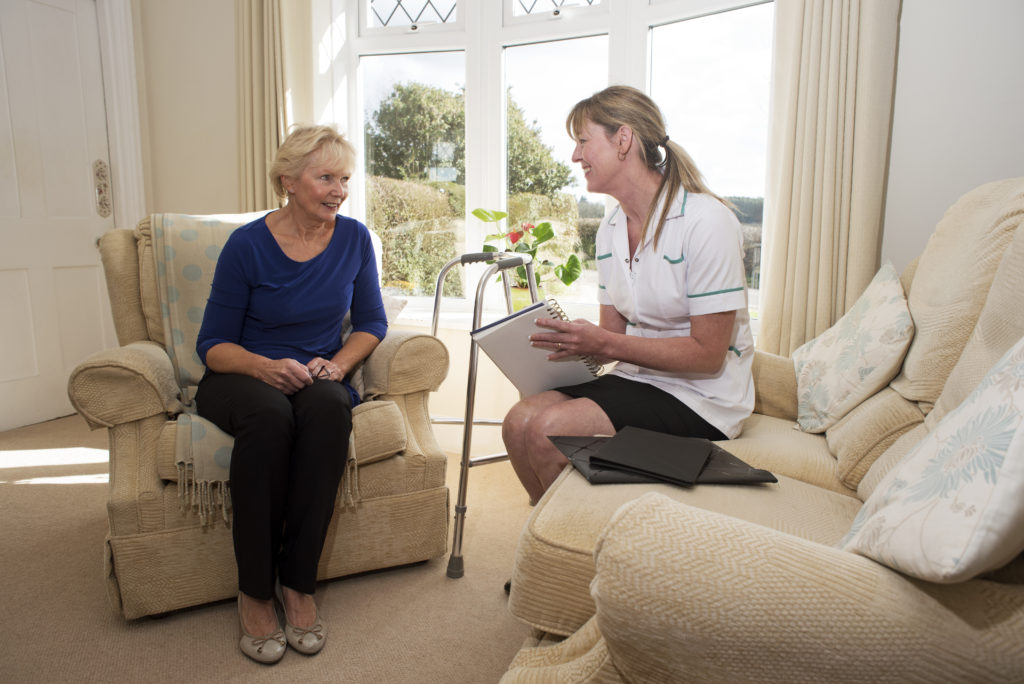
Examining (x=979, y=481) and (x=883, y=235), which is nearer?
(x=979, y=481)

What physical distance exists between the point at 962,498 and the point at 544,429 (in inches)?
36.4

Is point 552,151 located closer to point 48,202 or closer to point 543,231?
point 543,231

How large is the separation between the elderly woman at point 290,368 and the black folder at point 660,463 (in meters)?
0.67

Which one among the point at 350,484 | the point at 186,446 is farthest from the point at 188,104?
the point at 350,484

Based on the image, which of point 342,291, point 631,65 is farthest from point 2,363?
point 631,65

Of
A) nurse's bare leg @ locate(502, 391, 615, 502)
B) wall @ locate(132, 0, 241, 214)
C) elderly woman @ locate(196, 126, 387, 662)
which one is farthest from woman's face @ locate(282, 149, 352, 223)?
wall @ locate(132, 0, 241, 214)

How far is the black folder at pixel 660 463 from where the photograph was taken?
3.86 feet

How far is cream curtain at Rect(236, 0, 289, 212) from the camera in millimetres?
3195

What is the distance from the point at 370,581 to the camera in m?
1.85

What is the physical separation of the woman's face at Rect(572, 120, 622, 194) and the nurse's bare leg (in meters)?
0.51

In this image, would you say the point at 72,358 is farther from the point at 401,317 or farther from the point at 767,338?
Answer: the point at 767,338

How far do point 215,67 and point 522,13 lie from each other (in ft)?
5.22

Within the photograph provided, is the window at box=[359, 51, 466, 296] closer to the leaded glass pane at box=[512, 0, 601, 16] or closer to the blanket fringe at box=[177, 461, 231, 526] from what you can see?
the leaded glass pane at box=[512, 0, 601, 16]

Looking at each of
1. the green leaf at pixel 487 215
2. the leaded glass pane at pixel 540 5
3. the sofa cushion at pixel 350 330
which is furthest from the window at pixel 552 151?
the sofa cushion at pixel 350 330
